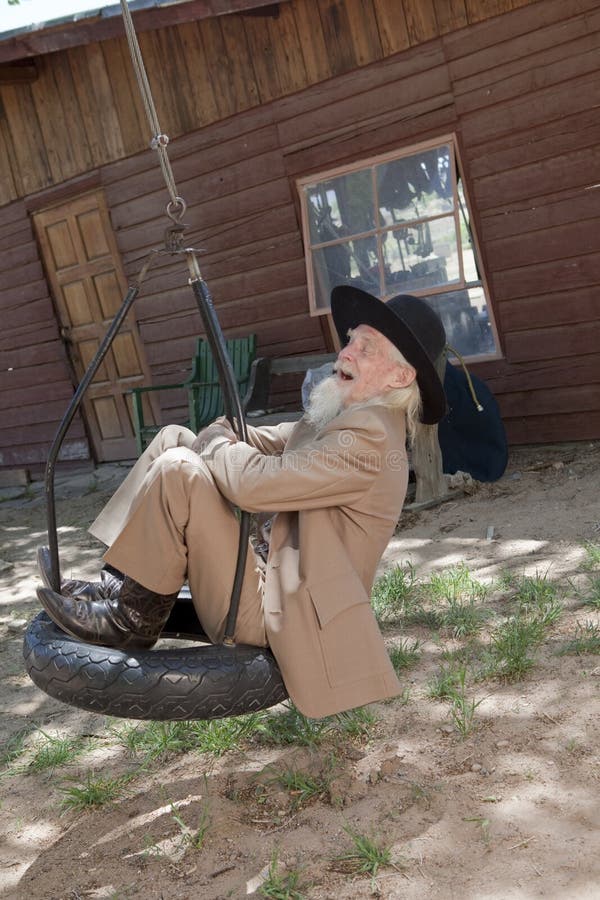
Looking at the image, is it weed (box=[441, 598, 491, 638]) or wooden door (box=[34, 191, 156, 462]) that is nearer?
weed (box=[441, 598, 491, 638])

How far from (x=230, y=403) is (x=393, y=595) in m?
1.89

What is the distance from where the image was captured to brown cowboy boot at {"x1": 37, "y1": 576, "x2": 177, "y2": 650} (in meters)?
2.41

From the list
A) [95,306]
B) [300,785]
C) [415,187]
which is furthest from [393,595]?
[95,306]

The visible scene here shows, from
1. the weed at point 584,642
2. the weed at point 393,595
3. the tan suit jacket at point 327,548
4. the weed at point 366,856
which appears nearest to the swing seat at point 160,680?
the tan suit jacket at point 327,548

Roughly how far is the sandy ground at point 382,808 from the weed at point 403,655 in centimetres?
4

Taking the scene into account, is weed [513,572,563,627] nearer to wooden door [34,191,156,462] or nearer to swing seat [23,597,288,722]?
swing seat [23,597,288,722]

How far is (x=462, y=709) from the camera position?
2.80m

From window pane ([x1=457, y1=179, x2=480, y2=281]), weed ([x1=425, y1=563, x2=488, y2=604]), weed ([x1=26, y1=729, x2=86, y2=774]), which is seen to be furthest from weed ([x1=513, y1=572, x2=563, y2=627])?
window pane ([x1=457, y1=179, x2=480, y2=281])

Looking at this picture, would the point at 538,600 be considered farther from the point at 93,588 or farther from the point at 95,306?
the point at 95,306

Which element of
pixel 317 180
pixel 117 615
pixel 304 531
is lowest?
pixel 117 615

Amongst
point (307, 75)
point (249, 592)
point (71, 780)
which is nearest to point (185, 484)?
point (249, 592)

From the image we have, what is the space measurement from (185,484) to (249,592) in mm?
349

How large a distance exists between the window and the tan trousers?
14.1 ft

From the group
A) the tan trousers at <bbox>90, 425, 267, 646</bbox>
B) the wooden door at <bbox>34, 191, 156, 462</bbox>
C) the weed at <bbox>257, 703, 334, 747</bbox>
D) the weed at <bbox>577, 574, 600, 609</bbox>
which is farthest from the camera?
the wooden door at <bbox>34, 191, 156, 462</bbox>
